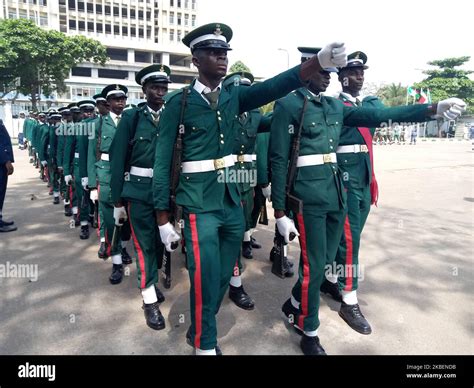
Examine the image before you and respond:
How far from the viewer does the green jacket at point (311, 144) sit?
2.97 meters

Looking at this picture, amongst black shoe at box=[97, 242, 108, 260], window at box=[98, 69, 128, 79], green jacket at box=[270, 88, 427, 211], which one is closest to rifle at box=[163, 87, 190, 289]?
green jacket at box=[270, 88, 427, 211]

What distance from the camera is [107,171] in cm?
459

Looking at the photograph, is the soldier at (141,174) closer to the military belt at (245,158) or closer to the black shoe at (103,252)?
the military belt at (245,158)

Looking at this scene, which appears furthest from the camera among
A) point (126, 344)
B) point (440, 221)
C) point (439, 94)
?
point (439, 94)

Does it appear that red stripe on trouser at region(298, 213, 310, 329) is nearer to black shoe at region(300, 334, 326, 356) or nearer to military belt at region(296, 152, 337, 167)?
black shoe at region(300, 334, 326, 356)

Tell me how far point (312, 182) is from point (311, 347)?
1.23m

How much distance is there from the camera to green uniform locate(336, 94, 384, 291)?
354 centimetres

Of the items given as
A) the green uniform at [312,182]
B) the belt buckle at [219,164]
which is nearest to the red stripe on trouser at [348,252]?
the green uniform at [312,182]

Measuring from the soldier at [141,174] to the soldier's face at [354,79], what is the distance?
1.69 metres

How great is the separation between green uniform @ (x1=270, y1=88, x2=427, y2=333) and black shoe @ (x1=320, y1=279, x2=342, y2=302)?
0.95 meters

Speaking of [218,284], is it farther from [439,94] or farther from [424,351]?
[439,94]

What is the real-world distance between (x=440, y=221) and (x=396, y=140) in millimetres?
29985

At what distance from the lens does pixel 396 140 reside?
34.8 metres
